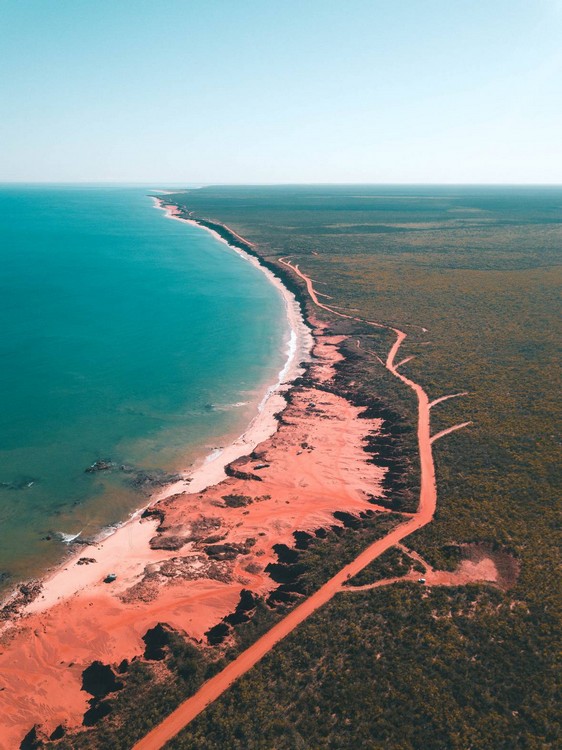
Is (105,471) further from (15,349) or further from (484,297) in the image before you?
(484,297)

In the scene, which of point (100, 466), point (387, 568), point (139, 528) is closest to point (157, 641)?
point (139, 528)

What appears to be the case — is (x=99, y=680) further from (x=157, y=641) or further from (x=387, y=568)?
(x=387, y=568)

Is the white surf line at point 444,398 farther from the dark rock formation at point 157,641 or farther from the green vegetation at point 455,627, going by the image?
the dark rock formation at point 157,641

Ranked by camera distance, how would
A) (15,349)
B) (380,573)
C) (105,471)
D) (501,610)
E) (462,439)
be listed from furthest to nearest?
1. (15,349)
2. (462,439)
3. (105,471)
4. (380,573)
5. (501,610)

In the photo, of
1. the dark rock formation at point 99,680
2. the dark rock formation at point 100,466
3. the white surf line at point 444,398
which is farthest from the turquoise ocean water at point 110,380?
the white surf line at point 444,398

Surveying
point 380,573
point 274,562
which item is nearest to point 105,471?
point 274,562

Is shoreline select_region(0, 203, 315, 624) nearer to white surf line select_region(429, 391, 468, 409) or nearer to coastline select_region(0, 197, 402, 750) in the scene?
coastline select_region(0, 197, 402, 750)
